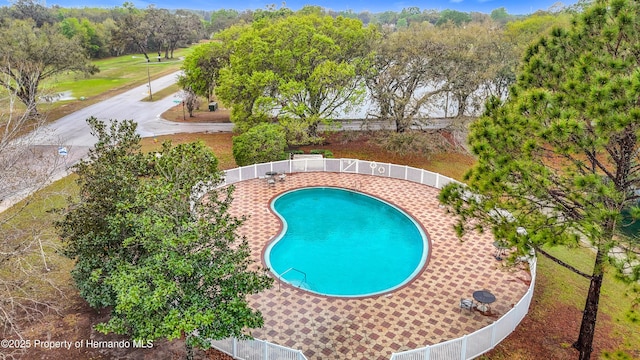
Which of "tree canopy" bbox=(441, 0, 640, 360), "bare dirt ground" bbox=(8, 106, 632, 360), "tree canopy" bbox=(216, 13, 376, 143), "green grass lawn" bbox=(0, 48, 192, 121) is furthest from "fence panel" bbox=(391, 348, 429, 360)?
"green grass lawn" bbox=(0, 48, 192, 121)

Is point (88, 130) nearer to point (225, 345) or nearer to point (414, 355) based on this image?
point (225, 345)

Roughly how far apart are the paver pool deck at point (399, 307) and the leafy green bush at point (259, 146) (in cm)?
649

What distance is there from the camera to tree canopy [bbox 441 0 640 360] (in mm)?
9047

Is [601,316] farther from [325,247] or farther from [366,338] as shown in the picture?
[325,247]

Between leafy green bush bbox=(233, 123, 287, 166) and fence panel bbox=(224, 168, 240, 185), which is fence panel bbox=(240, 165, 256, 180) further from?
leafy green bush bbox=(233, 123, 287, 166)

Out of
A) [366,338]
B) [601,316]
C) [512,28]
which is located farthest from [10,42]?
[512,28]

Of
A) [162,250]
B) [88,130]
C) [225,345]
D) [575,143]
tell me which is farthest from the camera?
[88,130]

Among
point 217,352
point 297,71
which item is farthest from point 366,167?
point 217,352

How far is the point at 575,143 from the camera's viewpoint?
32.3 feet

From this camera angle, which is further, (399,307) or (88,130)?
(88,130)

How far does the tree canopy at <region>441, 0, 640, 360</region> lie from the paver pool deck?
7.35 feet

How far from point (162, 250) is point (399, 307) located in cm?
774

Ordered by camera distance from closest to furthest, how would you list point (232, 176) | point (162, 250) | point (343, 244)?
1. point (162, 250)
2. point (343, 244)
3. point (232, 176)

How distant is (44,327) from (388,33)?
2922cm
